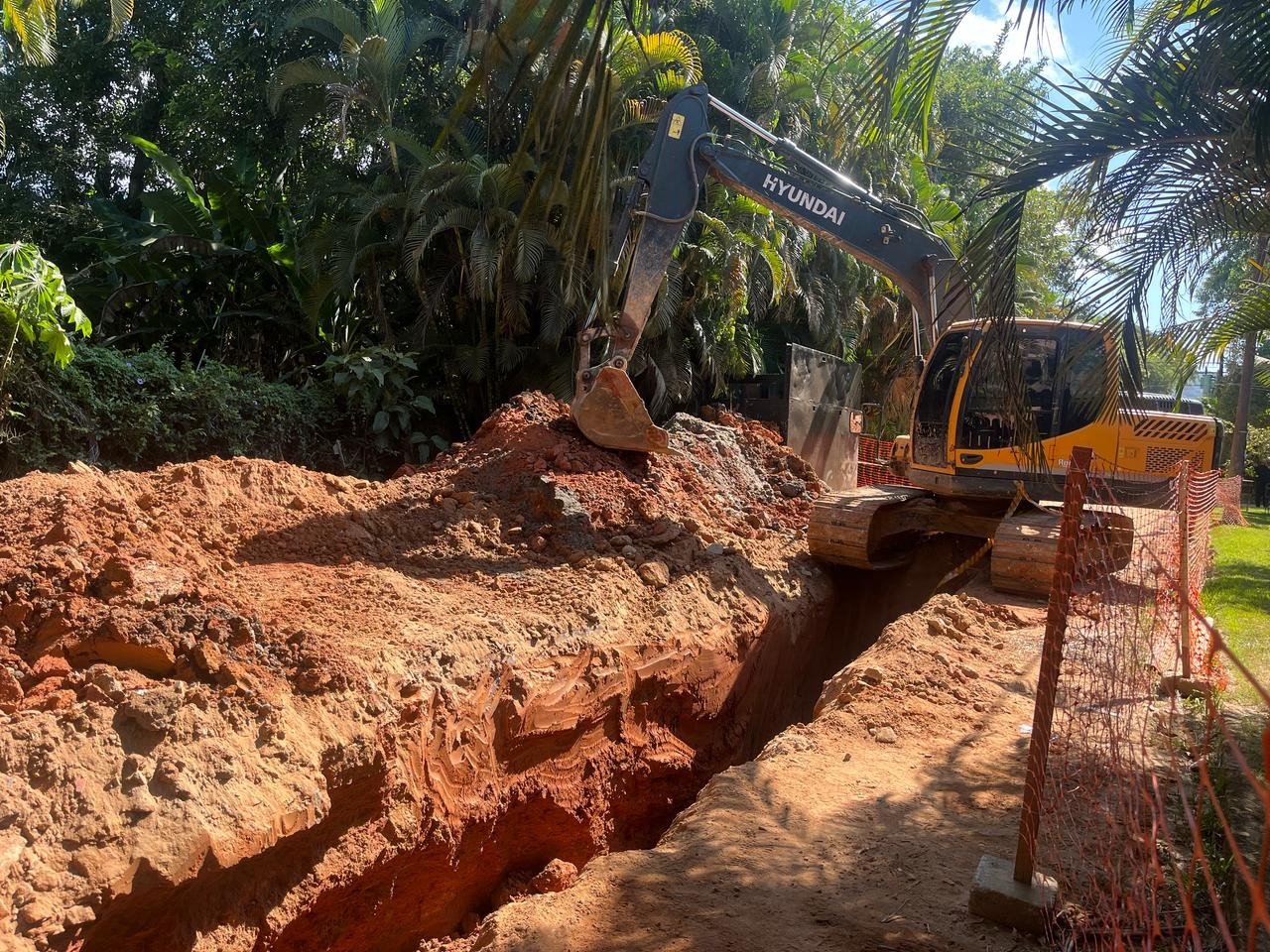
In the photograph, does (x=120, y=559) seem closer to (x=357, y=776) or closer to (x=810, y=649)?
(x=357, y=776)

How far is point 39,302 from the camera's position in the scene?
330 inches

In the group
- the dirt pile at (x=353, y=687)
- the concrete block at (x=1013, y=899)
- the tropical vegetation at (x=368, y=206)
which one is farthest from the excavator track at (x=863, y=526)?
the concrete block at (x=1013, y=899)

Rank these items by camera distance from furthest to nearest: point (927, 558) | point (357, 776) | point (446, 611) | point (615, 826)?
point (927, 558), point (615, 826), point (446, 611), point (357, 776)

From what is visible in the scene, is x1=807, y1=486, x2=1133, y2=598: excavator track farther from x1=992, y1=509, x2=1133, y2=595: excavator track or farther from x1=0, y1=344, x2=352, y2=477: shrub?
x1=0, y1=344, x2=352, y2=477: shrub

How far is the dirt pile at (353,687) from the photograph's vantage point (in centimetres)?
380

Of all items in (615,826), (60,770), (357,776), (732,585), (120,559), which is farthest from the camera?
(732,585)

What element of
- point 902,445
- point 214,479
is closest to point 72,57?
point 214,479

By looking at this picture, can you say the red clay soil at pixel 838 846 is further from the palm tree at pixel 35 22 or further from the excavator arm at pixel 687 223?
the palm tree at pixel 35 22

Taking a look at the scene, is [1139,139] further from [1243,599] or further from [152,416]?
[152,416]

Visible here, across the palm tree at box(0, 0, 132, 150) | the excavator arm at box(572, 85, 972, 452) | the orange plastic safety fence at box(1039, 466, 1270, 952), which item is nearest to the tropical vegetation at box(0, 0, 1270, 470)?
the palm tree at box(0, 0, 132, 150)

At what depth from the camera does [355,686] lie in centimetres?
483

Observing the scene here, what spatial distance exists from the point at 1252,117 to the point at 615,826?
5.59m

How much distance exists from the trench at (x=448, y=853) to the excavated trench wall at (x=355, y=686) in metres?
0.02

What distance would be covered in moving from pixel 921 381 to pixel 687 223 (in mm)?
2855
